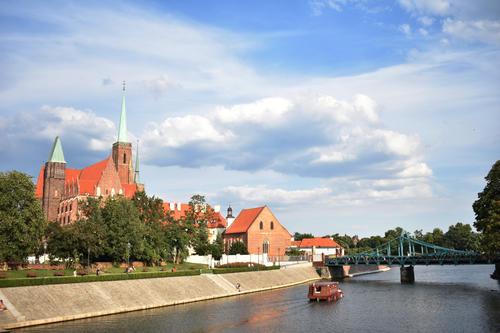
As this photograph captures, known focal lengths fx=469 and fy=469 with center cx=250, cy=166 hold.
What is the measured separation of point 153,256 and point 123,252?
7.70m

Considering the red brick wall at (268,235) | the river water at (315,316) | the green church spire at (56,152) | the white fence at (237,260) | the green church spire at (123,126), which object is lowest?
the river water at (315,316)

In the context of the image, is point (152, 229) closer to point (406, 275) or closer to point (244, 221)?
point (244, 221)

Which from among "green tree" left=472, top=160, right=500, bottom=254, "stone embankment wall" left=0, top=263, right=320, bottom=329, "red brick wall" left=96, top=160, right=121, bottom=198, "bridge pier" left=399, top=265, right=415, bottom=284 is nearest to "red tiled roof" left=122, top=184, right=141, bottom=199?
"red brick wall" left=96, top=160, right=121, bottom=198

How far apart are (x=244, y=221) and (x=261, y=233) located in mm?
6104

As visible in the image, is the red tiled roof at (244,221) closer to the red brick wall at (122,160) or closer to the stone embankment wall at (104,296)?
the red brick wall at (122,160)

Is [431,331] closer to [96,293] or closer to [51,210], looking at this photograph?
[96,293]

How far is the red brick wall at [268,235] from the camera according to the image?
113m

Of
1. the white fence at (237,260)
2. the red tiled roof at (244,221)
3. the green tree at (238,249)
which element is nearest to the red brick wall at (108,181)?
the white fence at (237,260)

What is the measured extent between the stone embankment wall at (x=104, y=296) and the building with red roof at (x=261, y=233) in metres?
38.6

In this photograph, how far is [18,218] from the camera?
188 ft

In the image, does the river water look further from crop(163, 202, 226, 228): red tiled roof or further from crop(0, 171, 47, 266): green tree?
crop(163, 202, 226, 228): red tiled roof

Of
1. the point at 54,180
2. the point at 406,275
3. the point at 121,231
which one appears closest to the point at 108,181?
the point at 54,180

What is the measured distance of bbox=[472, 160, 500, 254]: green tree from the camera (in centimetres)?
6531

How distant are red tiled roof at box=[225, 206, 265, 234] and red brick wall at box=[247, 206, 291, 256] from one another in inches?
56.6
